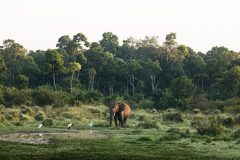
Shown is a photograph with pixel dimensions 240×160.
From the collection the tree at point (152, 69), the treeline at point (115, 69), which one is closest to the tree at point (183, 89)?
the treeline at point (115, 69)

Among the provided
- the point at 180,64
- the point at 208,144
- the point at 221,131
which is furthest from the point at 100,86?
the point at 208,144

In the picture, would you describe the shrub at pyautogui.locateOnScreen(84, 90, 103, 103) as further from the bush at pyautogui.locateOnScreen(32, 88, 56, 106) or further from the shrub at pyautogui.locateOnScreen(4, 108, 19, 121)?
the shrub at pyautogui.locateOnScreen(4, 108, 19, 121)

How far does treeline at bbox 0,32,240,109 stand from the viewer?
7862 centimetres

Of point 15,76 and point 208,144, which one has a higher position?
point 15,76

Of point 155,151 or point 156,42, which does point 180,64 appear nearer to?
point 156,42

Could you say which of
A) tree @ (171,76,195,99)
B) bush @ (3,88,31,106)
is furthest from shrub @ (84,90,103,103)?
tree @ (171,76,195,99)

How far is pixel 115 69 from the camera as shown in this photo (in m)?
86.8

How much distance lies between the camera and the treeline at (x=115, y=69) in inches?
3095

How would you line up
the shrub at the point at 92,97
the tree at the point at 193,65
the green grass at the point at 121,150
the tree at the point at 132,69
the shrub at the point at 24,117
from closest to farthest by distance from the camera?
1. the green grass at the point at 121,150
2. the shrub at the point at 24,117
3. the shrub at the point at 92,97
4. the tree at the point at 132,69
5. the tree at the point at 193,65

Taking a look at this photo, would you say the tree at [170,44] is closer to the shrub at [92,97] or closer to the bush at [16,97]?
the shrub at [92,97]

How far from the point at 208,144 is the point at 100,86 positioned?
6906 centimetres

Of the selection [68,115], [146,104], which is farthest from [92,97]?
[68,115]

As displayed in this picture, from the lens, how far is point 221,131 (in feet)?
95.6

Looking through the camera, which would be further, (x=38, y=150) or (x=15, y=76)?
(x=15, y=76)
